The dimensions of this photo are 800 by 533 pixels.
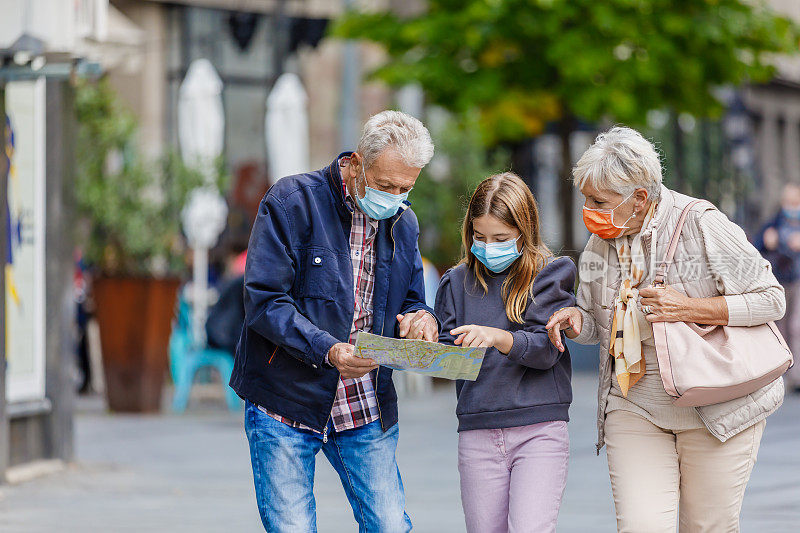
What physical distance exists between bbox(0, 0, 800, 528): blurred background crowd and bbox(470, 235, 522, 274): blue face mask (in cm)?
59

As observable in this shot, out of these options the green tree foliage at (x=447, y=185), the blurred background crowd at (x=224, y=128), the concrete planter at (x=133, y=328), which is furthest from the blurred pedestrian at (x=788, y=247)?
the concrete planter at (x=133, y=328)

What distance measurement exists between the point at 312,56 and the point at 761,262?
20237mm

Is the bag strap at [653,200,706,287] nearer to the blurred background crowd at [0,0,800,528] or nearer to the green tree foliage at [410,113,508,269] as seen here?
the blurred background crowd at [0,0,800,528]

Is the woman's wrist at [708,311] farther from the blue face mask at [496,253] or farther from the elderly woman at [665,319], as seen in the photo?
the blue face mask at [496,253]

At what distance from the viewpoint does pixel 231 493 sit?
8250 millimetres

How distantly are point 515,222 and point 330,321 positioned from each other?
2.17 feet

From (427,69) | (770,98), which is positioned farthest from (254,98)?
(770,98)

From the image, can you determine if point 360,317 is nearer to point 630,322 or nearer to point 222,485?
point 630,322

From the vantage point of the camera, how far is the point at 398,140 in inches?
165

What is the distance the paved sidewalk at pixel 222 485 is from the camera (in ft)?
23.5

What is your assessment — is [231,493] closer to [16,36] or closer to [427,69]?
[16,36]

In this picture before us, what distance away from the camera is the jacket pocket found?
4.31 meters

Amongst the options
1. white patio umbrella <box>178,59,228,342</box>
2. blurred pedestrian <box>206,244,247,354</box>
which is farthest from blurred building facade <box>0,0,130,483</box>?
white patio umbrella <box>178,59,228,342</box>

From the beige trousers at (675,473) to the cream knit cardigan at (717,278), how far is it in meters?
0.08
